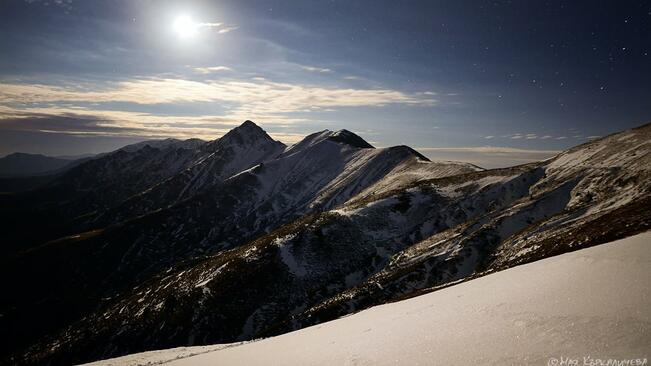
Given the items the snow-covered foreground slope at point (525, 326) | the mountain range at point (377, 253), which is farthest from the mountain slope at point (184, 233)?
the snow-covered foreground slope at point (525, 326)

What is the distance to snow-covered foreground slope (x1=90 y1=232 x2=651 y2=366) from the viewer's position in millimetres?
5836

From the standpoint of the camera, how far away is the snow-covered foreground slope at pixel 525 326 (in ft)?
19.1

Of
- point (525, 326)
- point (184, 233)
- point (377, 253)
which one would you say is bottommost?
point (184, 233)

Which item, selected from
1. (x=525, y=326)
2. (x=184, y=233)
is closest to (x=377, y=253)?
(x=525, y=326)

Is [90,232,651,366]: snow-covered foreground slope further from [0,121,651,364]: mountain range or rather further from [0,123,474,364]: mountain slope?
[0,123,474,364]: mountain slope

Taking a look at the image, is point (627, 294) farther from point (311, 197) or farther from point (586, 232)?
point (311, 197)

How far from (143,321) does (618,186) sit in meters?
79.6

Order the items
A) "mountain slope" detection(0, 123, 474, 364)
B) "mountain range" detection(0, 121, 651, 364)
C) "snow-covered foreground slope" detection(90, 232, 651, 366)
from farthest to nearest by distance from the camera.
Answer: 1. "mountain slope" detection(0, 123, 474, 364)
2. "mountain range" detection(0, 121, 651, 364)
3. "snow-covered foreground slope" detection(90, 232, 651, 366)

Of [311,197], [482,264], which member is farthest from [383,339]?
[311,197]

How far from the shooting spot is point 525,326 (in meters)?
7.05

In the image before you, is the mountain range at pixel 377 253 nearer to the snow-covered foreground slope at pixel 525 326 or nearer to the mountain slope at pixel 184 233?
the snow-covered foreground slope at pixel 525 326

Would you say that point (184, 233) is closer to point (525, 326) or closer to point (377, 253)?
point (377, 253)

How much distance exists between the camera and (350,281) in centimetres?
5656

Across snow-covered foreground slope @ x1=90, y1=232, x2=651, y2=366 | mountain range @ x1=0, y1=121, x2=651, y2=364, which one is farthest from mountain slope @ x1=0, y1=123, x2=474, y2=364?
snow-covered foreground slope @ x1=90, y1=232, x2=651, y2=366
